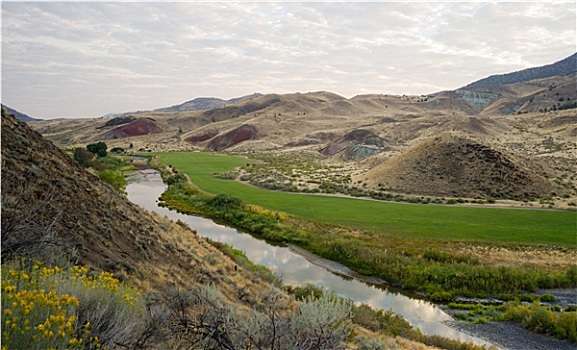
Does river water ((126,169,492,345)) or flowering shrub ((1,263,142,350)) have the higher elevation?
flowering shrub ((1,263,142,350))

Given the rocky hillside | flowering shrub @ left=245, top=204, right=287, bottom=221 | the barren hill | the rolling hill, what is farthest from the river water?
the rolling hill

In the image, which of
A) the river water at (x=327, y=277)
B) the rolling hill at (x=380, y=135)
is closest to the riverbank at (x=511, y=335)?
the river water at (x=327, y=277)

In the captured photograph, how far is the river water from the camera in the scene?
59.1 ft

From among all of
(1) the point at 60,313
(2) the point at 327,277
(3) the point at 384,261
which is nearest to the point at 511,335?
(3) the point at 384,261

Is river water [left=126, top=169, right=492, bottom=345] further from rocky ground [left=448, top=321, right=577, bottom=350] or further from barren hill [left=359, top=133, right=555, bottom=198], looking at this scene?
barren hill [left=359, top=133, right=555, bottom=198]

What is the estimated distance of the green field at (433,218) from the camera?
96.2 ft

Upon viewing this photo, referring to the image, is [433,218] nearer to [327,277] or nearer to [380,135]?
[327,277]

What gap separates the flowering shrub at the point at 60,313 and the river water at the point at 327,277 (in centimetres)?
1428

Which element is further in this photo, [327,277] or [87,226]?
[327,277]

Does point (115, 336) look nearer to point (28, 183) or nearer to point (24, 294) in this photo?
point (24, 294)

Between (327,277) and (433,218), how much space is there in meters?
16.1

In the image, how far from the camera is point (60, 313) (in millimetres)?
5148

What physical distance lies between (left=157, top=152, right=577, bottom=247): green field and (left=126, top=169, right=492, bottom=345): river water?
7.36m

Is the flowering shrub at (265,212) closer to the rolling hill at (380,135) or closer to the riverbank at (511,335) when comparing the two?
the riverbank at (511,335)
